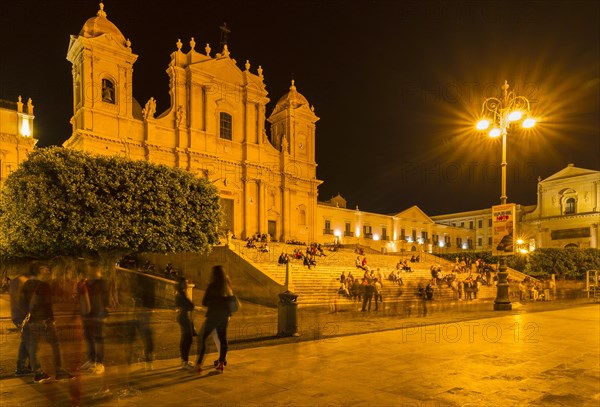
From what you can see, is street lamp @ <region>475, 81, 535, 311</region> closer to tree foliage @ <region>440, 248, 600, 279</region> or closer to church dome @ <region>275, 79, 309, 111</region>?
tree foliage @ <region>440, 248, 600, 279</region>

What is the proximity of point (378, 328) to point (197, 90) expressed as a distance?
95.4 ft

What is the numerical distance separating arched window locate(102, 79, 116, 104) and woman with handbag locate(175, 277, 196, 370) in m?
28.4

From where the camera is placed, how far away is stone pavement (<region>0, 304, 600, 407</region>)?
5578 mm

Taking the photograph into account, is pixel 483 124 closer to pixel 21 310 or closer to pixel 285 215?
pixel 21 310

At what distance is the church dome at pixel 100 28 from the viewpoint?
102 feet

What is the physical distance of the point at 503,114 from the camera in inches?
643

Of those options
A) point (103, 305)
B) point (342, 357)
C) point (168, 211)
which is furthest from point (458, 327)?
point (168, 211)

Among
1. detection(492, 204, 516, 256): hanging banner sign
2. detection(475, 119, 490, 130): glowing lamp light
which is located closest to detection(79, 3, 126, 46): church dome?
detection(475, 119, 490, 130): glowing lamp light

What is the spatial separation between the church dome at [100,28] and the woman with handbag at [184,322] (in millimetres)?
29814

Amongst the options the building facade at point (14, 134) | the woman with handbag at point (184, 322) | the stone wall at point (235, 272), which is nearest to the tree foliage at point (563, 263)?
the stone wall at point (235, 272)

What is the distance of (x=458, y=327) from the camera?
40.4ft

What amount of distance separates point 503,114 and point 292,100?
95.8 ft

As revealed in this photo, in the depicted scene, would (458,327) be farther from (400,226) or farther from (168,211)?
(400,226)

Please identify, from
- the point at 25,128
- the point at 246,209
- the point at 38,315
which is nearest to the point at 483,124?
the point at 38,315
